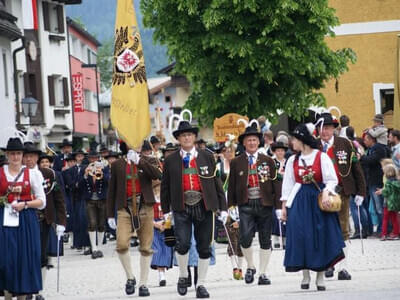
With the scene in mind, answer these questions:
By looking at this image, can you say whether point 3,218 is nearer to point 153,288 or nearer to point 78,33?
point 153,288

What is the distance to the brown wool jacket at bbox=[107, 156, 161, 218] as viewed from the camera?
15.0 meters

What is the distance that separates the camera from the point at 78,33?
67.6 metres

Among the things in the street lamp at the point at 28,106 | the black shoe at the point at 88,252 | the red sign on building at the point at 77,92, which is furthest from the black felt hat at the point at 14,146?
the red sign on building at the point at 77,92

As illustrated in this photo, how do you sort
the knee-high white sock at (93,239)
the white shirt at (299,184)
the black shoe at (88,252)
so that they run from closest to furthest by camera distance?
1. the white shirt at (299,184)
2. the knee-high white sock at (93,239)
3. the black shoe at (88,252)

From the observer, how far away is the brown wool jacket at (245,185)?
50.1 feet

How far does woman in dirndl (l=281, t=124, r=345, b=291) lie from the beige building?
2477 centimetres

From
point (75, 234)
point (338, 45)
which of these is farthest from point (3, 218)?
point (338, 45)

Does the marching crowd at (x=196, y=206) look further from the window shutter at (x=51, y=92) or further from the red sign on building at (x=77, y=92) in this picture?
the red sign on building at (x=77, y=92)

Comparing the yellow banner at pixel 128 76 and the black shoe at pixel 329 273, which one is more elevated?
the yellow banner at pixel 128 76

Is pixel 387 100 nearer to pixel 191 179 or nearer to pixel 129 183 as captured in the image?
pixel 129 183

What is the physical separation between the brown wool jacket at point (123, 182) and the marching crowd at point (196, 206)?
0.04ft

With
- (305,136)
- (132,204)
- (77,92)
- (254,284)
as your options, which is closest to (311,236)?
(305,136)

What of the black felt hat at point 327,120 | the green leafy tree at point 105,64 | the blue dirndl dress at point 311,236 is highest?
the green leafy tree at point 105,64

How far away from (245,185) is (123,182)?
1.63 metres
